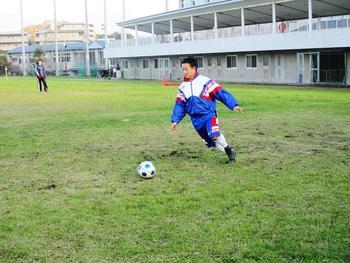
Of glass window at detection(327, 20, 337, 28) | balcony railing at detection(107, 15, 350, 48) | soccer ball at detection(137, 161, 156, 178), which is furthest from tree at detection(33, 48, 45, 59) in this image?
soccer ball at detection(137, 161, 156, 178)

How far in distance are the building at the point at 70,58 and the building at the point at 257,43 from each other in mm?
23756

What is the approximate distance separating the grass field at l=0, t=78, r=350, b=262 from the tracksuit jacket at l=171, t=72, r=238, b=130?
0.80 m

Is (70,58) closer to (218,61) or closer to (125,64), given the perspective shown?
(125,64)

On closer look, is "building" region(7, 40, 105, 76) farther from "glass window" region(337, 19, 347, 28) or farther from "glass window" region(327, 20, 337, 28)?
"glass window" region(337, 19, 347, 28)

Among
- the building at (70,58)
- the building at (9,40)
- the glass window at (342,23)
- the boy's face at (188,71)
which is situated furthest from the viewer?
the building at (9,40)

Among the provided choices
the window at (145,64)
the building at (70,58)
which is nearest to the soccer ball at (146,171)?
the window at (145,64)

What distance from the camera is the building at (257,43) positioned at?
35281 mm

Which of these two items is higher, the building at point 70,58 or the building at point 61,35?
the building at point 61,35

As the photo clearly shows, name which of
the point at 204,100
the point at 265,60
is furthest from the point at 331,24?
the point at 204,100

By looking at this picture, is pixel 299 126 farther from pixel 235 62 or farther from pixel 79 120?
Result: pixel 235 62

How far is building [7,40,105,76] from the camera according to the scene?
83.2 m

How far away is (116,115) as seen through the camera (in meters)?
17.2

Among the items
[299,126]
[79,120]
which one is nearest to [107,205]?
[299,126]

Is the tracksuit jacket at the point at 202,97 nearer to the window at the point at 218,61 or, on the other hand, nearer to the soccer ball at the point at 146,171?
the soccer ball at the point at 146,171
